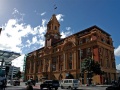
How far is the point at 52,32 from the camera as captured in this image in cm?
8294

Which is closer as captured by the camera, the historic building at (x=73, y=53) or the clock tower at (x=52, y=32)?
the historic building at (x=73, y=53)

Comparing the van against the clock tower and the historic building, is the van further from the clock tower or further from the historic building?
the clock tower

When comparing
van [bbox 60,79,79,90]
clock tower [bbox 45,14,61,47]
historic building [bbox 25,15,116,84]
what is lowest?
van [bbox 60,79,79,90]

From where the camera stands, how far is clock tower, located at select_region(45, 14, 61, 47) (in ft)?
271

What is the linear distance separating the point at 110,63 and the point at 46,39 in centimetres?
3851

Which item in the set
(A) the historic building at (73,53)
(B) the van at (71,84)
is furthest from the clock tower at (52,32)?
(B) the van at (71,84)

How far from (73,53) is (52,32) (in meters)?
23.5

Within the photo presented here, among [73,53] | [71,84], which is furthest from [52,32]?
[71,84]

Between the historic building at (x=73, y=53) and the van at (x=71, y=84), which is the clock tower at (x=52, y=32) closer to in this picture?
the historic building at (x=73, y=53)

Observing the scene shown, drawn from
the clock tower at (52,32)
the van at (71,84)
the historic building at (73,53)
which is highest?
the clock tower at (52,32)

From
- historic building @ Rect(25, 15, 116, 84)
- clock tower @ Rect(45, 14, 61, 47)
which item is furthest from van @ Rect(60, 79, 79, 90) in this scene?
clock tower @ Rect(45, 14, 61, 47)

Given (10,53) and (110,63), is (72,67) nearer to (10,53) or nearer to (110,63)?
(110,63)

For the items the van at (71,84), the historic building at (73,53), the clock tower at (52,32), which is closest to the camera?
the van at (71,84)

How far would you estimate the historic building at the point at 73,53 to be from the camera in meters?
56.0
